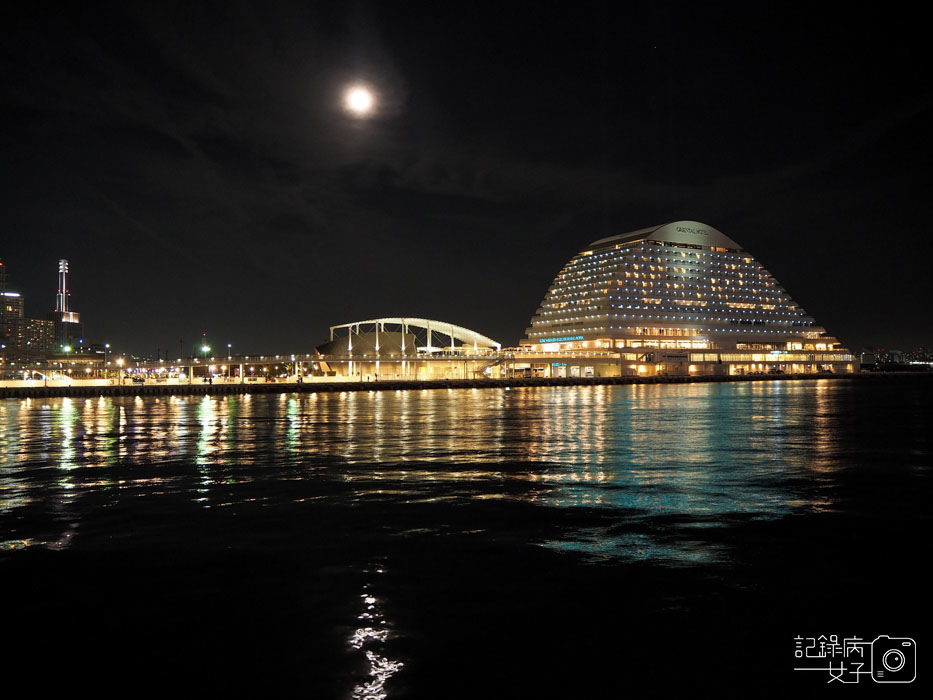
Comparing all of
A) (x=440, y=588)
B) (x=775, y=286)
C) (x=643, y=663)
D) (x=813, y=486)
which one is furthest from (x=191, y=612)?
(x=775, y=286)

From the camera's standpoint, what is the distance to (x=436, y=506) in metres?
16.0

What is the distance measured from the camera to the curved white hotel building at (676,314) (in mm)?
155000

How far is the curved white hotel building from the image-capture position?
155000 mm

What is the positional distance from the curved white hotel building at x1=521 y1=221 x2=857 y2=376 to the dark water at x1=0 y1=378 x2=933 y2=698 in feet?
433

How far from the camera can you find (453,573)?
1069 centimetres

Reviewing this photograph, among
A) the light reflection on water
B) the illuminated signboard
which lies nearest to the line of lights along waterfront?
the illuminated signboard

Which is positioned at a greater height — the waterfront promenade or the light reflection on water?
the waterfront promenade

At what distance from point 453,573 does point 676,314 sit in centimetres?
15764

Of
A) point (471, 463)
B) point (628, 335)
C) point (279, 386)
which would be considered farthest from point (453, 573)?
point (628, 335)

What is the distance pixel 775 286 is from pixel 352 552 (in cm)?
18322

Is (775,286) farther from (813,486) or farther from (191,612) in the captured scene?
(191,612)

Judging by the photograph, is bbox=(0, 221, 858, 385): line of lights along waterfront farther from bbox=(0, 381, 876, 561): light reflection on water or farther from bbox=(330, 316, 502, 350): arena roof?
bbox=(0, 381, 876, 561): light reflection on water

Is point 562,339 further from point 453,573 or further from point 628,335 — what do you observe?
point 453,573

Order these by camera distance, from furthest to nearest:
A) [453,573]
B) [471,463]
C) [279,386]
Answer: [279,386]
[471,463]
[453,573]
